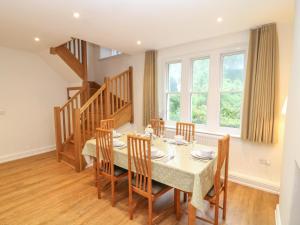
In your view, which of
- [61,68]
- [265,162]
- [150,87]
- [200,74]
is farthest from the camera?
[61,68]

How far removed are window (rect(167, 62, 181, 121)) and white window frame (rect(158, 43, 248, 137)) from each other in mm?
73

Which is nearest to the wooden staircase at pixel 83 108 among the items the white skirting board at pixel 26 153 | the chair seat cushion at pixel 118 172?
the white skirting board at pixel 26 153

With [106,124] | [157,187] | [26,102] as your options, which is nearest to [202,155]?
[157,187]

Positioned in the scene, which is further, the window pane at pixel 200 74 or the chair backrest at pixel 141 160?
the window pane at pixel 200 74

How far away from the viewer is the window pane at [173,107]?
155 inches

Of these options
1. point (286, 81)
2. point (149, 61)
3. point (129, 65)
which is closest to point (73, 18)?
point (149, 61)

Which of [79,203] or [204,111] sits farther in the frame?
[204,111]

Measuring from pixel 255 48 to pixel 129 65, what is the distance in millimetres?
2898

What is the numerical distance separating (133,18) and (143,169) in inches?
79.8

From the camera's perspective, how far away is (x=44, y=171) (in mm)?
3441

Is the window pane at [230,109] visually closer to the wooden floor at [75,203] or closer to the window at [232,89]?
the window at [232,89]

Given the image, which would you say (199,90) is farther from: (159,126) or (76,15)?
(76,15)

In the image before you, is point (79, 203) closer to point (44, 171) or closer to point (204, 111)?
point (44, 171)

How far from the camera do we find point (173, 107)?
404 centimetres
